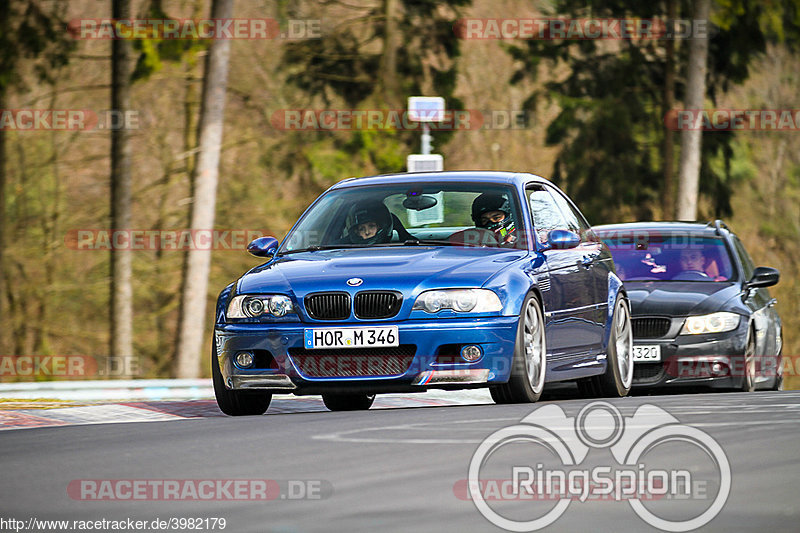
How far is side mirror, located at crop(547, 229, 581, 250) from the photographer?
10820 millimetres

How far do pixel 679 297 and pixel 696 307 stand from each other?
0.69 ft

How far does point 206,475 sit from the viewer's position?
6973mm

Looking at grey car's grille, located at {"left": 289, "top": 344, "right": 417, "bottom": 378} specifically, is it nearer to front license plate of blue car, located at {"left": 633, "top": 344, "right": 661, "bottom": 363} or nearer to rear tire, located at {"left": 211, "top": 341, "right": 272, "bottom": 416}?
rear tire, located at {"left": 211, "top": 341, "right": 272, "bottom": 416}

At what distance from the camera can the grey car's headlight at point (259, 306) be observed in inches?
389

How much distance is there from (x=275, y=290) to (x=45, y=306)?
22.2 metres

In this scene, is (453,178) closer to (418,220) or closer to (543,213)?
(418,220)

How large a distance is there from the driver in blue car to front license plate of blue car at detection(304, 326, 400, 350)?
1.52 m

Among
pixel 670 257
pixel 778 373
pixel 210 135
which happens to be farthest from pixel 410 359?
pixel 210 135

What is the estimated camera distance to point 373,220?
11.1 m

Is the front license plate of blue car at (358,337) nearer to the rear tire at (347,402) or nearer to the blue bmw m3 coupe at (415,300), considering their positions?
the blue bmw m3 coupe at (415,300)

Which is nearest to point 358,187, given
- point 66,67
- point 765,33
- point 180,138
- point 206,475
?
point 206,475

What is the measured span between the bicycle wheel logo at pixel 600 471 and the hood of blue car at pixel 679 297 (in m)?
5.21

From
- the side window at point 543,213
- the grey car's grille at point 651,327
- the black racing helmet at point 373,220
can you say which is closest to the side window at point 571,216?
the side window at point 543,213

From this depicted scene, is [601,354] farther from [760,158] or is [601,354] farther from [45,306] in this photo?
[760,158]
